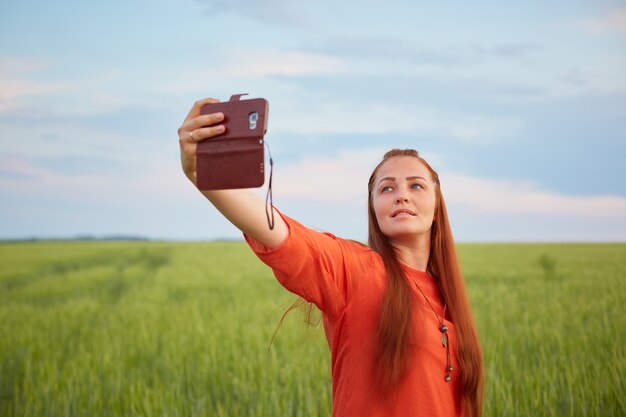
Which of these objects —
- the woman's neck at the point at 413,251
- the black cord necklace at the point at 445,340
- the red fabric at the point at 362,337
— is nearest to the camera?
the red fabric at the point at 362,337

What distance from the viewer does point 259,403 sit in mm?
3352

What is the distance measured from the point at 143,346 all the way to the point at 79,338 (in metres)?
1.09

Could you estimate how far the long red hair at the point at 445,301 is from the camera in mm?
1770

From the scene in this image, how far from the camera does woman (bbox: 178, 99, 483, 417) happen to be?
1.53m

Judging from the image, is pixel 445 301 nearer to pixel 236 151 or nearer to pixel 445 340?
pixel 445 340

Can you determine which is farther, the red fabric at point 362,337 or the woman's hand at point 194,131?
the red fabric at point 362,337

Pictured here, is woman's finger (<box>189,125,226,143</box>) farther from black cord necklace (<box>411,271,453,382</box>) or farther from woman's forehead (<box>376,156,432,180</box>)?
black cord necklace (<box>411,271,453,382</box>)

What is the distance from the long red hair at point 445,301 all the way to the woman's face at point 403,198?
2.1 inches

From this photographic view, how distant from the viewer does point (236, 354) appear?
452 centimetres

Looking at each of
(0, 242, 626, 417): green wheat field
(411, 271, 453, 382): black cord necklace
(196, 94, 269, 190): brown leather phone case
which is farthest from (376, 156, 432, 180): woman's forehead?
(0, 242, 626, 417): green wheat field

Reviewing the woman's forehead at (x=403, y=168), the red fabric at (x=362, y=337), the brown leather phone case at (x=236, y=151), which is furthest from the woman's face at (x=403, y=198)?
the brown leather phone case at (x=236, y=151)

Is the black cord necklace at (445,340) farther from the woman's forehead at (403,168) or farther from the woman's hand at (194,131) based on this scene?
the woman's hand at (194,131)

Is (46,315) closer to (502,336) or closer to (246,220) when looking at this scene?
(502,336)

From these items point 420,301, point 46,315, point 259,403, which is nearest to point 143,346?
point 259,403
